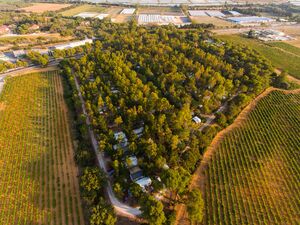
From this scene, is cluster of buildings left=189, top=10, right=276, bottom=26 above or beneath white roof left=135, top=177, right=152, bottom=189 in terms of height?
above

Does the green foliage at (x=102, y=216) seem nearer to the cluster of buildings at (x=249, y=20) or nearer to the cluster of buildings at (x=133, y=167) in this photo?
the cluster of buildings at (x=133, y=167)

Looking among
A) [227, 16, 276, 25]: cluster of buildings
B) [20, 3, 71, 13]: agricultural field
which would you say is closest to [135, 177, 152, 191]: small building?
[227, 16, 276, 25]: cluster of buildings

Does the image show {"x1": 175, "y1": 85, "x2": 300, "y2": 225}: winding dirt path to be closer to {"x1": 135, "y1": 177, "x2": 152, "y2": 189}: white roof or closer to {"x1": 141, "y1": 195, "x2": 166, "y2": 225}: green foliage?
{"x1": 141, "y1": 195, "x2": 166, "y2": 225}: green foliage

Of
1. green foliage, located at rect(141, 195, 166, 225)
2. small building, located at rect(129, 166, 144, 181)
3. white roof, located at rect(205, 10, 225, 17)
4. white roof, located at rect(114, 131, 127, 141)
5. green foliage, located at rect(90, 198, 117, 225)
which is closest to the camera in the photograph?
green foliage, located at rect(141, 195, 166, 225)

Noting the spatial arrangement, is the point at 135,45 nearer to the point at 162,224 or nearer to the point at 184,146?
the point at 184,146

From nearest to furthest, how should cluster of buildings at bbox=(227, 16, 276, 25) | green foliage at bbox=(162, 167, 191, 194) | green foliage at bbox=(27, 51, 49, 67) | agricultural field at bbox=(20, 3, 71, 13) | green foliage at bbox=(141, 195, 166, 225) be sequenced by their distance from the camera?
Answer: green foliage at bbox=(141, 195, 166, 225) → green foliage at bbox=(162, 167, 191, 194) → green foliage at bbox=(27, 51, 49, 67) → cluster of buildings at bbox=(227, 16, 276, 25) → agricultural field at bbox=(20, 3, 71, 13)

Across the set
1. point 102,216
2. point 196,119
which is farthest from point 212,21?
point 102,216

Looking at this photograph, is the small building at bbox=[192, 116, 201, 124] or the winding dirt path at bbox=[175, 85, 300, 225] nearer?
the winding dirt path at bbox=[175, 85, 300, 225]
